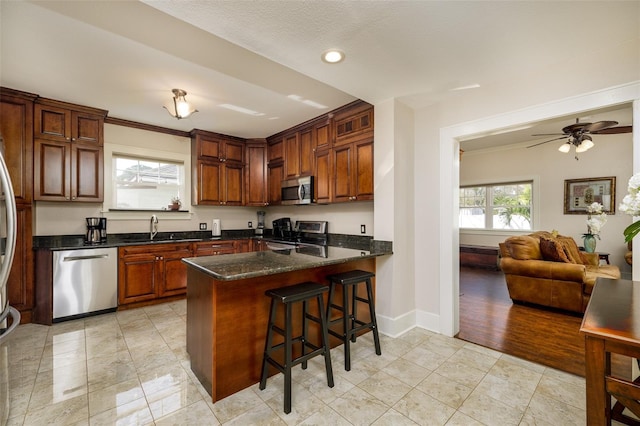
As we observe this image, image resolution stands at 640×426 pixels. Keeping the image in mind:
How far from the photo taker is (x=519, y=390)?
2.04 metres

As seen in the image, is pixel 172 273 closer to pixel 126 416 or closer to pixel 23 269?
pixel 23 269

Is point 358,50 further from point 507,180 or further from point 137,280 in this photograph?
point 507,180

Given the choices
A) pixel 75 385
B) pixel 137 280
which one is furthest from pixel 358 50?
pixel 137 280

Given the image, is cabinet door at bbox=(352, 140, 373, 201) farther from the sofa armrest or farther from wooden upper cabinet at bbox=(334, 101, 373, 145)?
the sofa armrest

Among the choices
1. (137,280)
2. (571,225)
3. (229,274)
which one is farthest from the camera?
Answer: (571,225)

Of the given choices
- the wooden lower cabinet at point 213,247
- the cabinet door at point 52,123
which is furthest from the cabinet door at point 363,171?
the cabinet door at point 52,123

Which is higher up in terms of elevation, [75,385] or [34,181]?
[34,181]

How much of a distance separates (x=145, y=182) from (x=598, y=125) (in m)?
6.09

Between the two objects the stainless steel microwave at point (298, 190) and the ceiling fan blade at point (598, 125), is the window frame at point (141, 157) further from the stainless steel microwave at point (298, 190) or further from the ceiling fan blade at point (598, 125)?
the ceiling fan blade at point (598, 125)

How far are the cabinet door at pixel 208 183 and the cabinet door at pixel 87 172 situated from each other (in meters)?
1.22

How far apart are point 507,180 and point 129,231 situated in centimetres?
748

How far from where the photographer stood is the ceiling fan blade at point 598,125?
329 centimetres

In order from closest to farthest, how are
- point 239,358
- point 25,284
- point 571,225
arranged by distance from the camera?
point 239,358
point 25,284
point 571,225

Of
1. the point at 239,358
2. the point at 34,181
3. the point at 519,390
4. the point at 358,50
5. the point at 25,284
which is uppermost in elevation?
the point at 358,50
